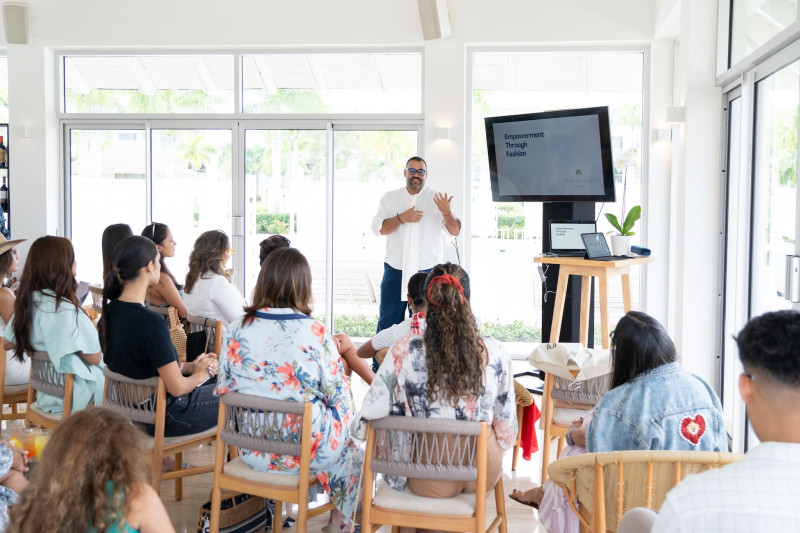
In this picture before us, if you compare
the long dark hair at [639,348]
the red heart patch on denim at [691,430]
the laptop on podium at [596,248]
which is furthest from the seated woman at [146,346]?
the laptop on podium at [596,248]

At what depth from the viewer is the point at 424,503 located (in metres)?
2.40

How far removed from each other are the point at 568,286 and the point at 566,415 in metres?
1.82

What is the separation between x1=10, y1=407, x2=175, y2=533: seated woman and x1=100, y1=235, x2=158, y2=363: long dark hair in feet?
5.28

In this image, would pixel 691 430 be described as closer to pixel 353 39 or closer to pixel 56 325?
pixel 56 325

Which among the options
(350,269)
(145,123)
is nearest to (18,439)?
(350,269)

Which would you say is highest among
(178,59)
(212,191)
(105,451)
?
(178,59)

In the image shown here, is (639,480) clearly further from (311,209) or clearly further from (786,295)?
(311,209)

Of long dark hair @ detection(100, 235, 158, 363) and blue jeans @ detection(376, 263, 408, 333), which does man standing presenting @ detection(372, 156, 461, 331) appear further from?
long dark hair @ detection(100, 235, 158, 363)

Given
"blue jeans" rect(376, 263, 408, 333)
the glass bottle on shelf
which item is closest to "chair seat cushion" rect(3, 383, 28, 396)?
"blue jeans" rect(376, 263, 408, 333)

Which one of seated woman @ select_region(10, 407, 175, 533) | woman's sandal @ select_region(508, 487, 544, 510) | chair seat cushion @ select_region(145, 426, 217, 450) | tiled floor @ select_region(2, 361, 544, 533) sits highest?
seated woman @ select_region(10, 407, 175, 533)

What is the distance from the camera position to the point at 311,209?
23.1ft

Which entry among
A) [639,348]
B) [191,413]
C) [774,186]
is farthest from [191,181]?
[639,348]

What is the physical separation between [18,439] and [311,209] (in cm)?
479

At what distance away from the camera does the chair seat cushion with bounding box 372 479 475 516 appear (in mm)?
2371
